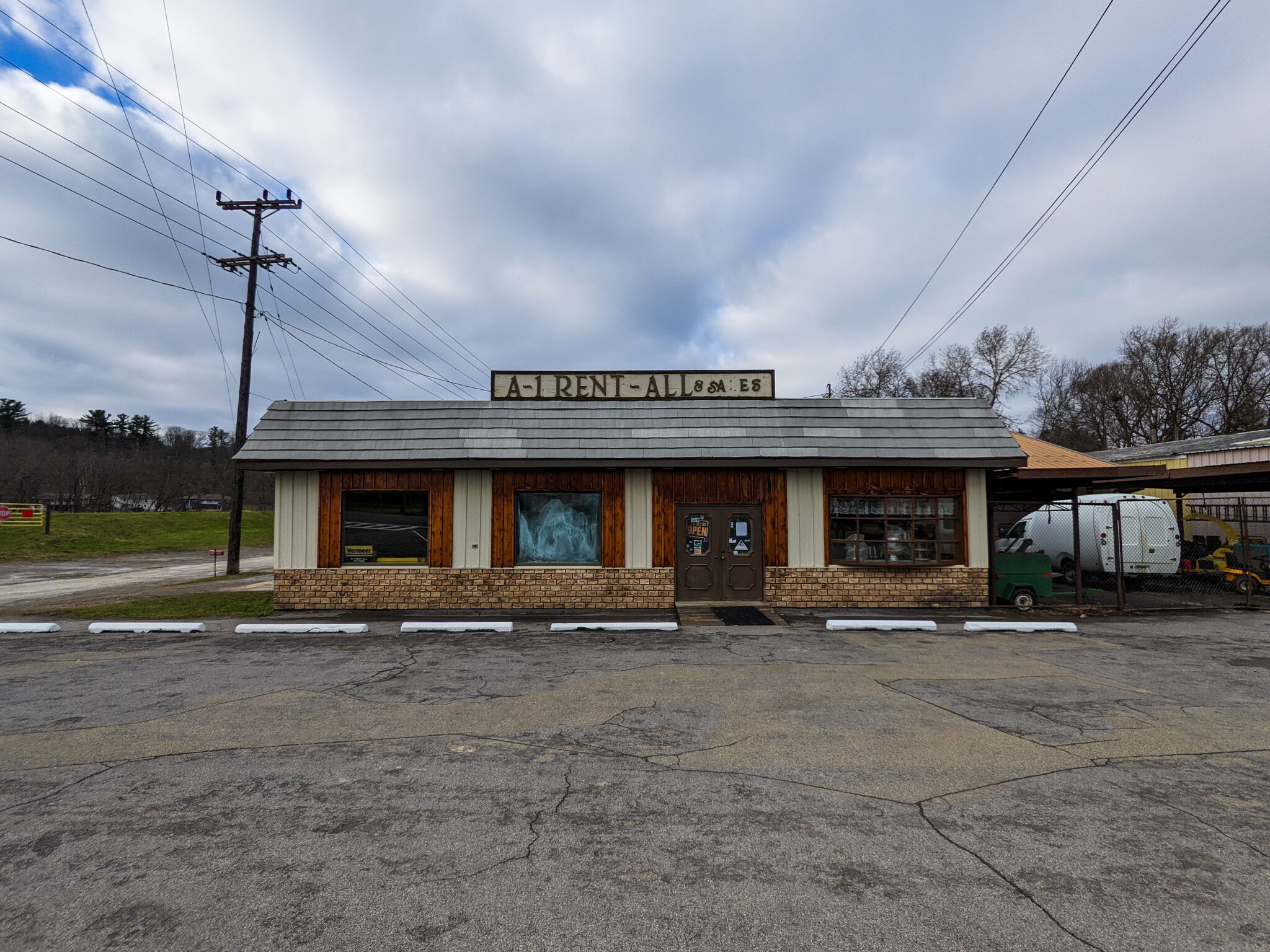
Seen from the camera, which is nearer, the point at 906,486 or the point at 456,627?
the point at 456,627

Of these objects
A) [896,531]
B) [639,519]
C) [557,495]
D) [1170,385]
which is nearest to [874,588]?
[896,531]

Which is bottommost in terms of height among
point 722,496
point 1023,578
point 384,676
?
point 384,676

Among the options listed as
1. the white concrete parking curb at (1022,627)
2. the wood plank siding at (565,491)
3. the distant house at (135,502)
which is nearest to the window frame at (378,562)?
the wood plank siding at (565,491)

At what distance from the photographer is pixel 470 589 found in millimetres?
13289

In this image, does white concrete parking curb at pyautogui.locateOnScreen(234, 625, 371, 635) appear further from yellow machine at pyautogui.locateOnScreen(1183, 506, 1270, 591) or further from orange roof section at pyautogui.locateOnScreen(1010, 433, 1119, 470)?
yellow machine at pyautogui.locateOnScreen(1183, 506, 1270, 591)

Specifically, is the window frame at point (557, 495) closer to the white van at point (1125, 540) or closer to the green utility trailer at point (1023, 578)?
the green utility trailer at point (1023, 578)

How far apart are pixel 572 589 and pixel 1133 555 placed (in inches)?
631

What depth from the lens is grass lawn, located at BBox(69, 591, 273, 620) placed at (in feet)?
41.9

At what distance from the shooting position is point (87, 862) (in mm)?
3562

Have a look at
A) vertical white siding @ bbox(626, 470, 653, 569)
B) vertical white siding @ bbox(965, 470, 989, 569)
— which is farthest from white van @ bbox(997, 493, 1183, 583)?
vertical white siding @ bbox(626, 470, 653, 569)

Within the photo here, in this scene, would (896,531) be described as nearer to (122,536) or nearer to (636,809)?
(636,809)

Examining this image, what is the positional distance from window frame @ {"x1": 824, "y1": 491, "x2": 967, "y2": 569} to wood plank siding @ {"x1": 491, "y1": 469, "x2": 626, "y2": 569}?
4.47 m

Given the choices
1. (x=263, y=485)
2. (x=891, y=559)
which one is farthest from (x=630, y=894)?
(x=263, y=485)

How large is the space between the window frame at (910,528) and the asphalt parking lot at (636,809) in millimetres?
5330
